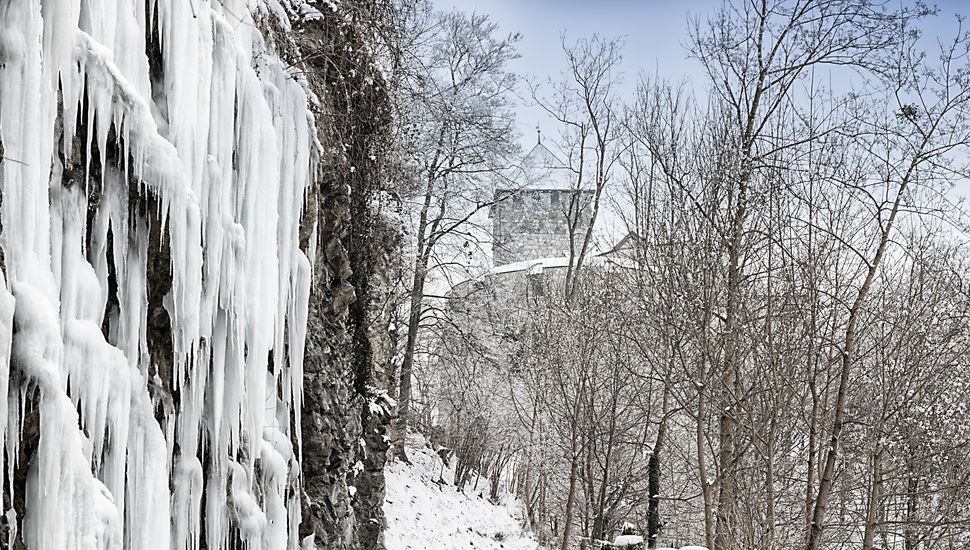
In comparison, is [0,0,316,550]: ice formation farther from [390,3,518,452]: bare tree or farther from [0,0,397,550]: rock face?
[390,3,518,452]: bare tree

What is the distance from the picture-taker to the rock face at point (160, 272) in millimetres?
2115

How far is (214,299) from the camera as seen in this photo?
10.8 feet

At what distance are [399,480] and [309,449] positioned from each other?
709cm

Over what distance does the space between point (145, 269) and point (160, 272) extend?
13 cm

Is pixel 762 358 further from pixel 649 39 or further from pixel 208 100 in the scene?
pixel 649 39

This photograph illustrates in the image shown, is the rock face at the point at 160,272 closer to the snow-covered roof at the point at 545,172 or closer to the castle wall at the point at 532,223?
the castle wall at the point at 532,223

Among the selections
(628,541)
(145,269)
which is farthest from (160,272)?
(628,541)

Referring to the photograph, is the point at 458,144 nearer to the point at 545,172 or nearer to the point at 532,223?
the point at 545,172

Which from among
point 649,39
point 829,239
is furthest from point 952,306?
point 649,39

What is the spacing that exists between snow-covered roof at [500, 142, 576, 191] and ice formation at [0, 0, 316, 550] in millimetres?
11017

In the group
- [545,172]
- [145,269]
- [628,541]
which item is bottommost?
[628,541]

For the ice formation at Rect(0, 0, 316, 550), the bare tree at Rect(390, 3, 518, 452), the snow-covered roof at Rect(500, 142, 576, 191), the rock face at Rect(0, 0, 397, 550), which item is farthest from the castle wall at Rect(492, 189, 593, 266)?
the ice formation at Rect(0, 0, 316, 550)

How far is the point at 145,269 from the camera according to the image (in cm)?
278

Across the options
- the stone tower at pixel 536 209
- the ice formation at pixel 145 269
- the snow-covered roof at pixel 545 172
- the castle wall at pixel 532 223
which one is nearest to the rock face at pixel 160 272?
the ice formation at pixel 145 269
